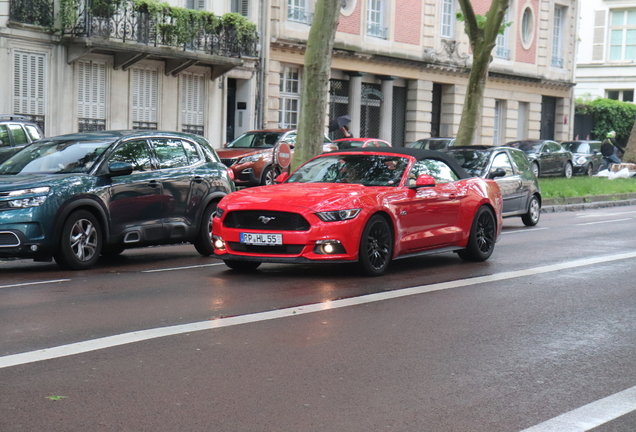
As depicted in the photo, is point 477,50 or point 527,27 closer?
point 477,50

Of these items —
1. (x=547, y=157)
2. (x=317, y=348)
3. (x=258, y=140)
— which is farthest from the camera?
(x=547, y=157)

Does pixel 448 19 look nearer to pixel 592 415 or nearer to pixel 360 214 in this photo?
pixel 360 214

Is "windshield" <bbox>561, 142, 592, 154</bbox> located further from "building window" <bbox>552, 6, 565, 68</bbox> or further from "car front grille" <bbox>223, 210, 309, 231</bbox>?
"car front grille" <bbox>223, 210, 309, 231</bbox>

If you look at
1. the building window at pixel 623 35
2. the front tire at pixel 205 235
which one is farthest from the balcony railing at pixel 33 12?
the building window at pixel 623 35

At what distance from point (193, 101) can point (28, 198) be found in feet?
69.7

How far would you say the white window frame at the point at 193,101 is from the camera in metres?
32.3

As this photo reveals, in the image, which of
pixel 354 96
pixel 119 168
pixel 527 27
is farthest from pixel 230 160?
pixel 527 27

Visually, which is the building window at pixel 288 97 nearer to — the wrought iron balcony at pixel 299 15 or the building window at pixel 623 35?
the wrought iron balcony at pixel 299 15

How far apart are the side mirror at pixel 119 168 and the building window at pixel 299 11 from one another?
23.2m

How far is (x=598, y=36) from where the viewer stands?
67000 millimetres

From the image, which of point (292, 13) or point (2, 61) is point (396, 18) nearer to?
point (292, 13)

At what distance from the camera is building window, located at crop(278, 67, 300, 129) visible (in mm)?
35656

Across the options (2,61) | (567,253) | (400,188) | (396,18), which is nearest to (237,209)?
(400,188)

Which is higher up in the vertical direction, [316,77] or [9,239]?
[316,77]
